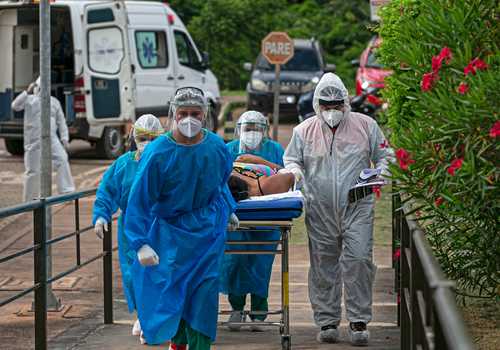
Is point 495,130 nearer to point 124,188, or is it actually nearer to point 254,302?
point 124,188

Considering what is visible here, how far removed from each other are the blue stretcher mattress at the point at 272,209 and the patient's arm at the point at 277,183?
0.33 metres

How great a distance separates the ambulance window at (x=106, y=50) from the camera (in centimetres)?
2102

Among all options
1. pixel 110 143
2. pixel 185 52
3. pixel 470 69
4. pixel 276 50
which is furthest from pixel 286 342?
pixel 185 52

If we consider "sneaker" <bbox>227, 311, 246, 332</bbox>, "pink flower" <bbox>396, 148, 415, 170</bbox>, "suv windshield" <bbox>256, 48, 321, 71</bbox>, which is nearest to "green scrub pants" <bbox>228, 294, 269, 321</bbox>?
"sneaker" <bbox>227, 311, 246, 332</bbox>

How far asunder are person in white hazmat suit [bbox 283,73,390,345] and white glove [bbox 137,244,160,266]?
163 cm

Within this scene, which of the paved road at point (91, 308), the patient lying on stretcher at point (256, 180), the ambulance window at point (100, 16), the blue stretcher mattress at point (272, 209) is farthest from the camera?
the ambulance window at point (100, 16)

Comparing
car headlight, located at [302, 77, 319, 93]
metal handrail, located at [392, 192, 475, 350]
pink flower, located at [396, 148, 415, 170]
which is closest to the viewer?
metal handrail, located at [392, 192, 475, 350]

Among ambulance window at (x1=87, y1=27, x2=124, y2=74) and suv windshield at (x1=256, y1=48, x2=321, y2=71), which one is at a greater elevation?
ambulance window at (x1=87, y1=27, x2=124, y2=74)

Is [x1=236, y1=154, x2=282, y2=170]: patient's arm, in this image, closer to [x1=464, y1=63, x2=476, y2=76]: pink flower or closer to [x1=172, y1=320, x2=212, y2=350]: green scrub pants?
[x1=172, y1=320, x2=212, y2=350]: green scrub pants

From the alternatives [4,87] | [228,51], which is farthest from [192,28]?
[4,87]

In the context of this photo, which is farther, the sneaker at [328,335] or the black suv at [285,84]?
the black suv at [285,84]

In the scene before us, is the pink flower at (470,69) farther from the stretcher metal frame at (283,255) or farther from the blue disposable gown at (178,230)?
the stretcher metal frame at (283,255)

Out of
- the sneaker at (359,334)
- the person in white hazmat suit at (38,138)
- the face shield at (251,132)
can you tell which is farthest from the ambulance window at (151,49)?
the sneaker at (359,334)

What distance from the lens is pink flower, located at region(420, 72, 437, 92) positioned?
5270 mm
